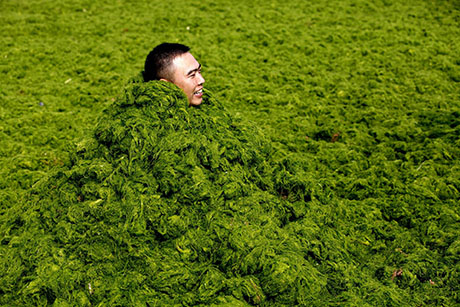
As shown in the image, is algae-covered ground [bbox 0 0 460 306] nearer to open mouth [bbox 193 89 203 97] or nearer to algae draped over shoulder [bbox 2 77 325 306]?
algae draped over shoulder [bbox 2 77 325 306]

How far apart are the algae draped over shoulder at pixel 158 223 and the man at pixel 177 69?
168 mm

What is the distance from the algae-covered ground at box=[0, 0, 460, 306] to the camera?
2.53m

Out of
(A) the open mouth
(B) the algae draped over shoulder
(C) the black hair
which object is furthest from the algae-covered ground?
(C) the black hair

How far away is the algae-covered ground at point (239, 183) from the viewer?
2.53 m

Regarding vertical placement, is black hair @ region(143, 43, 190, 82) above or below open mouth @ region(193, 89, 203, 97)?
above

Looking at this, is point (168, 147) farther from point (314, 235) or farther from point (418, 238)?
point (418, 238)

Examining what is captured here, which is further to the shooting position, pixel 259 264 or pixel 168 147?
pixel 168 147

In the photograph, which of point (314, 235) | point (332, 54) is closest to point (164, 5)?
point (332, 54)

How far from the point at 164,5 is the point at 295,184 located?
7018mm

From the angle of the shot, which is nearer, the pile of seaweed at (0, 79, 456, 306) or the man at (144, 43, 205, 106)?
the pile of seaweed at (0, 79, 456, 306)

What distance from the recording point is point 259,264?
2523mm

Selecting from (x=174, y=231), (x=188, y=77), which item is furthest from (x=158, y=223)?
(x=188, y=77)

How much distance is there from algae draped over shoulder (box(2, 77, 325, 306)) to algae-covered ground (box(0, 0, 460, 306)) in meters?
0.01

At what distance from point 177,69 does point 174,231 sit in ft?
4.74
